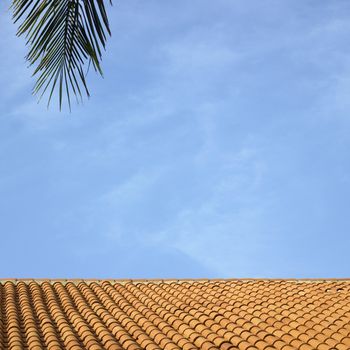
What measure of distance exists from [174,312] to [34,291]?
2755mm

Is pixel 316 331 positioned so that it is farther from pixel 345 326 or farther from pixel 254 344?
pixel 254 344

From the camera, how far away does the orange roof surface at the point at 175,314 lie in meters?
7.86

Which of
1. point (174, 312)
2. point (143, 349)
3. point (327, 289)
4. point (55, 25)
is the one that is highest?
point (55, 25)

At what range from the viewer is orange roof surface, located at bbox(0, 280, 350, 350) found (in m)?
7.86

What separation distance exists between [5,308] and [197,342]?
3288 millimetres

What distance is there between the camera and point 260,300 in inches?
411

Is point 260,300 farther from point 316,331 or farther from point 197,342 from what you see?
point 197,342

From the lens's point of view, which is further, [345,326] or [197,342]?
[345,326]

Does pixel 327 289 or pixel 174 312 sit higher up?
pixel 174 312

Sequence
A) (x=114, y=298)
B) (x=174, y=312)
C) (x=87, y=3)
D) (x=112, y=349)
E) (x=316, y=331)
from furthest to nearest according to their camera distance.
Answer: (x=114, y=298) → (x=174, y=312) → (x=316, y=331) → (x=112, y=349) → (x=87, y=3)

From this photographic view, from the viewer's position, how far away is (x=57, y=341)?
25.0 ft

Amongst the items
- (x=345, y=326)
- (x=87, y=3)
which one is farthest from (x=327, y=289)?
(x=87, y=3)

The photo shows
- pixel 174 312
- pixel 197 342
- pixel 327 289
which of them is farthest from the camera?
pixel 327 289

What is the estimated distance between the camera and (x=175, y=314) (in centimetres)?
926
